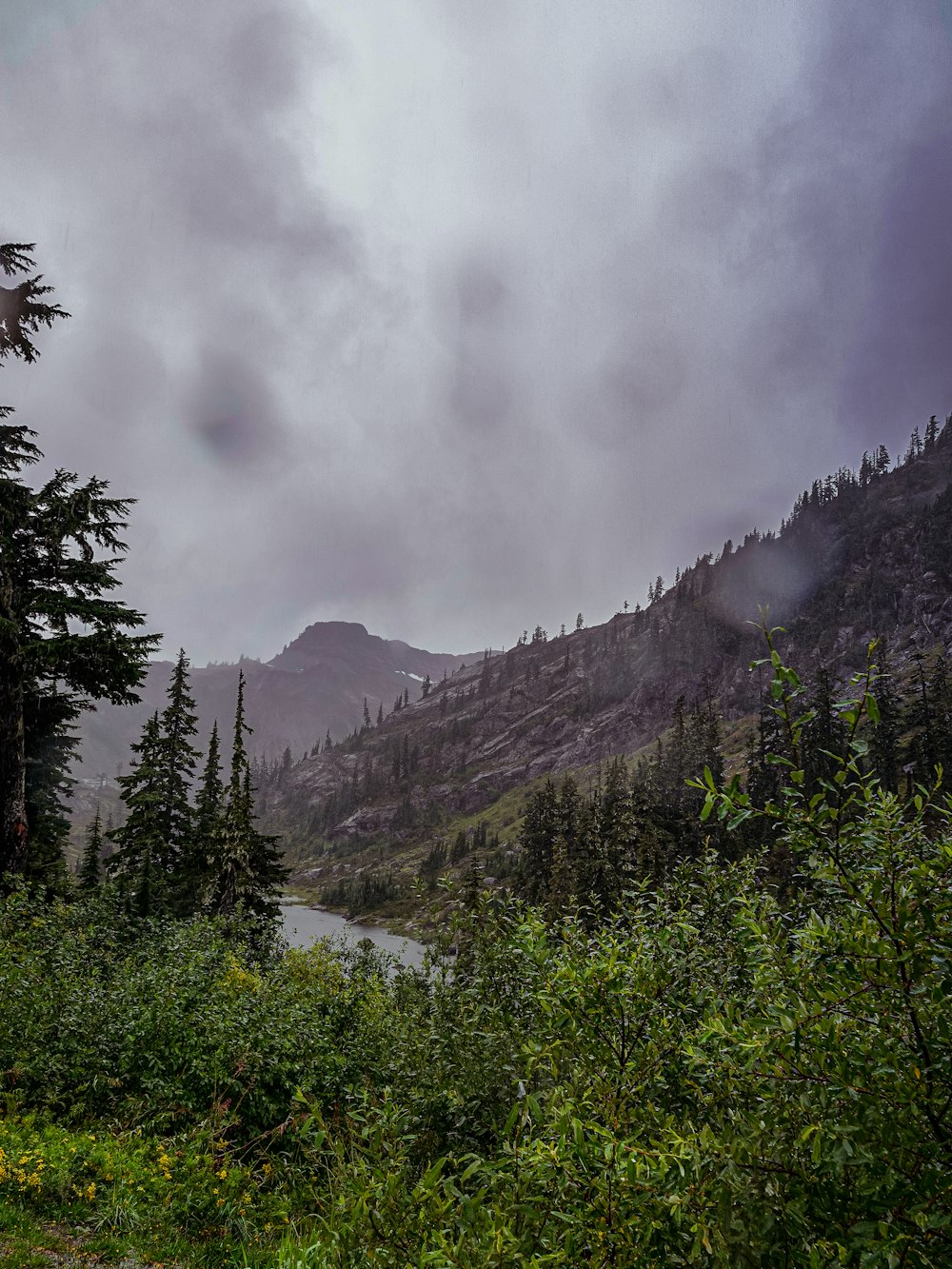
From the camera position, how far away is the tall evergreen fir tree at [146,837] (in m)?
35.1

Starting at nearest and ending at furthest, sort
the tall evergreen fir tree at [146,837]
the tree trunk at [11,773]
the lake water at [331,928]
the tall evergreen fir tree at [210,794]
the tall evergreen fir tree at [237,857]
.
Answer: the tree trunk at [11,773], the tall evergreen fir tree at [237,857], the tall evergreen fir tree at [146,837], the tall evergreen fir tree at [210,794], the lake water at [331,928]

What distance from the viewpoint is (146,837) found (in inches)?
1439

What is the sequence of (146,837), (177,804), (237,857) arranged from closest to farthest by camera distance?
(237,857) → (146,837) → (177,804)

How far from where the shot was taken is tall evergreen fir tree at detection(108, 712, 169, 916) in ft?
115

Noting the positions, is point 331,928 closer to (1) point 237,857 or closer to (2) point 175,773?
(2) point 175,773

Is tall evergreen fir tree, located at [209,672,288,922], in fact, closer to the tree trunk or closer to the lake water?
the tree trunk

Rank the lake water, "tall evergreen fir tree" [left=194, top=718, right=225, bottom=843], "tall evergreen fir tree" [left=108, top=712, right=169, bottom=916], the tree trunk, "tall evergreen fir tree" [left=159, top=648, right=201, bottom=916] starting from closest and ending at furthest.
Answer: the tree trunk → "tall evergreen fir tree" [left=108, top=712, right=169, bottom=916] → "tall evergreen fir tree" [left=159, top=648, right=201, bottom=916] → "tall evergreen fir tree" [left=194, top=718, right=225, bottom=843] → the lake water

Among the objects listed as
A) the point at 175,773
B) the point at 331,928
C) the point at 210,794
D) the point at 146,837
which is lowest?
the point at 331,928

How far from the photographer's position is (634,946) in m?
6.44

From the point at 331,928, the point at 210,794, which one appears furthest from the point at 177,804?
the point at 331,928

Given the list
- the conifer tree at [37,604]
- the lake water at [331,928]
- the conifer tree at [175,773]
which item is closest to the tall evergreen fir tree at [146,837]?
the conifer tree at [175,773]

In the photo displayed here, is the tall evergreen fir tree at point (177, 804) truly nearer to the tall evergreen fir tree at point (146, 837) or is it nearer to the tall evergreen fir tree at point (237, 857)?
the tall evergreen fir tree at point (146, 837)

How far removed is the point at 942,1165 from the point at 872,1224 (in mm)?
653

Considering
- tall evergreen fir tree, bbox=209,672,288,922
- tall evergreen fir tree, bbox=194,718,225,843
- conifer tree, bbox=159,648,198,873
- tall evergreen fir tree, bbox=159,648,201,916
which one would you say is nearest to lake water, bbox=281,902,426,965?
tall evergreen fir tree, bbox=194,718,225,843
